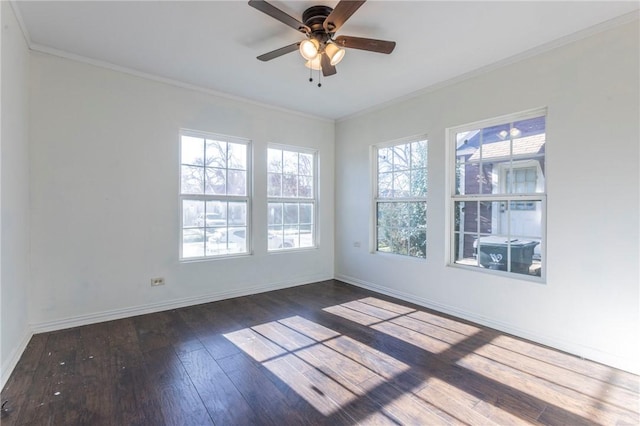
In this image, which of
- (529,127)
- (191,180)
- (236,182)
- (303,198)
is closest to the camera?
(529,127)

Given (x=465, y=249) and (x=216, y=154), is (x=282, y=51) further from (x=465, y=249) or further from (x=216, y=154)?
(x=465, y=249)

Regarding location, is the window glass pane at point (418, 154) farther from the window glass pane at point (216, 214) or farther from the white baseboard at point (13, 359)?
the white baseboard at point (13, 359)

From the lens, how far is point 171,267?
3.61 meters

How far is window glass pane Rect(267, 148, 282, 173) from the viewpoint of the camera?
14.7ft

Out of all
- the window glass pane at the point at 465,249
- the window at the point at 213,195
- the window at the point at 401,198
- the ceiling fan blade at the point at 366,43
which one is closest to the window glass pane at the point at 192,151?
the window at the point at 213,195

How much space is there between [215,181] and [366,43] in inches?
101

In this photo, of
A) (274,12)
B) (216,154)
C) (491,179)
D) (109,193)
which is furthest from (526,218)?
(109,193)

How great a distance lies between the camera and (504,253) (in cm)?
314

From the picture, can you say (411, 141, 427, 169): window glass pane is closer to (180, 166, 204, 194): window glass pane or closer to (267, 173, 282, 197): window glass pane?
(267, 173, 282, 197): window glass pane

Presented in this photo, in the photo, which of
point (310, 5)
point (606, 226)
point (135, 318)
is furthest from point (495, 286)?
point (135, 318)

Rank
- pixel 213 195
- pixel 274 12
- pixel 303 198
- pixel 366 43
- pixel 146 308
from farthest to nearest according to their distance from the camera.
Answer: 1. pixel 303 198
2. pixel 213 195
3. pixel 146 308
4. pixel 366 43
5. pixel 274 12

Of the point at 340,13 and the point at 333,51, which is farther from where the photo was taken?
the point at 333,51

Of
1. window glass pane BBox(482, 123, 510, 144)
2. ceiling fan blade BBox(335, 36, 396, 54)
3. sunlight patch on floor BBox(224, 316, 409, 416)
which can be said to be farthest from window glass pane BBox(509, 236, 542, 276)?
ceiling fan blade BBox(335, 36, 396, 54)

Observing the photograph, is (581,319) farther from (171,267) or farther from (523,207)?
(171,267)
